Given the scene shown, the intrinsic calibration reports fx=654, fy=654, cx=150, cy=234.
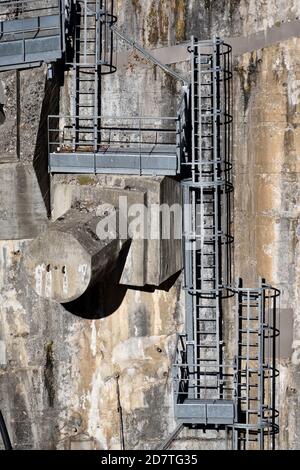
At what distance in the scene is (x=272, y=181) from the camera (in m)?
9.91

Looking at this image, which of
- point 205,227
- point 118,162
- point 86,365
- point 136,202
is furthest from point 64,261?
point 205,227

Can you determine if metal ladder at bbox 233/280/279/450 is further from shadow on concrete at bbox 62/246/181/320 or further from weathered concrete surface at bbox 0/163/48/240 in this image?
weathered concrete surface at bbox 0/163/48/240

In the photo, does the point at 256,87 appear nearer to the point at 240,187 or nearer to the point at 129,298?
the point at 240,187

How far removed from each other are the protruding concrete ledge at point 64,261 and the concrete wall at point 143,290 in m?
1.24

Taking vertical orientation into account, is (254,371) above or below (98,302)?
below

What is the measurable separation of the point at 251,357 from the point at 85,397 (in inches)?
106

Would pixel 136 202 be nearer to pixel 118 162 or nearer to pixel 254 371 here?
pixel 118 162

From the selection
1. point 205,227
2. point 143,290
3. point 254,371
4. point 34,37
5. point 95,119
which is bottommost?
point 254,371

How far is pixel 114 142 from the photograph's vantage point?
10047 mm

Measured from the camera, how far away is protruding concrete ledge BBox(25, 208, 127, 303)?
862 centimetres

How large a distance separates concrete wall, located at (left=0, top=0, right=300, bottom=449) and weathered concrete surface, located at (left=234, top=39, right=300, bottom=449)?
0.02 m

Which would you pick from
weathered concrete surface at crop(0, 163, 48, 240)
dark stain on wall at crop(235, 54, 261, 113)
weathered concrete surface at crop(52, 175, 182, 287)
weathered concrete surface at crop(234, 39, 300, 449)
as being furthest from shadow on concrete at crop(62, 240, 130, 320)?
dark stain on wall at crop(235, 54, 261, 113)

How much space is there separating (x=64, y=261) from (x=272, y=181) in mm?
3443

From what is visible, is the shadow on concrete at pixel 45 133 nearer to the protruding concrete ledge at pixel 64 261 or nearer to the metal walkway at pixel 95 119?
the metal walkway at pixel 95 119
